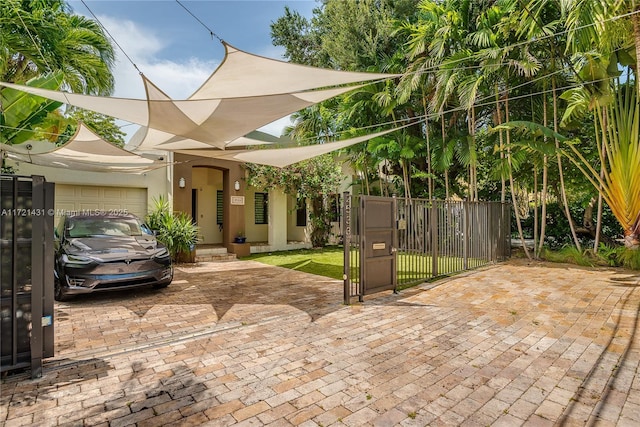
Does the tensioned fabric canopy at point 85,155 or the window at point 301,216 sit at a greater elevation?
the tensioned fabric canopy at point 85,155

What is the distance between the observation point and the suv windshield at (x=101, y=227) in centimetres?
632

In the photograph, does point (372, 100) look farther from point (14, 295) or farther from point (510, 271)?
point (14, 295)

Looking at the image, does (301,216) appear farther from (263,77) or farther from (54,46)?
(263,77)

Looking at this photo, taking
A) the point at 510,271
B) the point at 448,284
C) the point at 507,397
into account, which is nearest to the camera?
the point at 507,397

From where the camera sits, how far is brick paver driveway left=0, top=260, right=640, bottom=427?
255cm

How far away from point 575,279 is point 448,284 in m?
2.95

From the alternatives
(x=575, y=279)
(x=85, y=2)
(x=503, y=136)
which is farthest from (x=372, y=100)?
(x=85, y=2)

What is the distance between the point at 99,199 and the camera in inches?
390

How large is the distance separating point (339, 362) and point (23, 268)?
10.3ft

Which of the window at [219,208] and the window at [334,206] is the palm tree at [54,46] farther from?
the window at [334,206]

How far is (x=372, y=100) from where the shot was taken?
11695 mm

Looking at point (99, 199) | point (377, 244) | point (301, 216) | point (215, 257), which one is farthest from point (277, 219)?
point (377, 244)

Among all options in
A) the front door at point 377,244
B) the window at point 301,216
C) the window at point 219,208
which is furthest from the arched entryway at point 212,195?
the front door at point 377,244

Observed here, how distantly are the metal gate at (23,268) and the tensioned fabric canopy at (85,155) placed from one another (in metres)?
3.61
